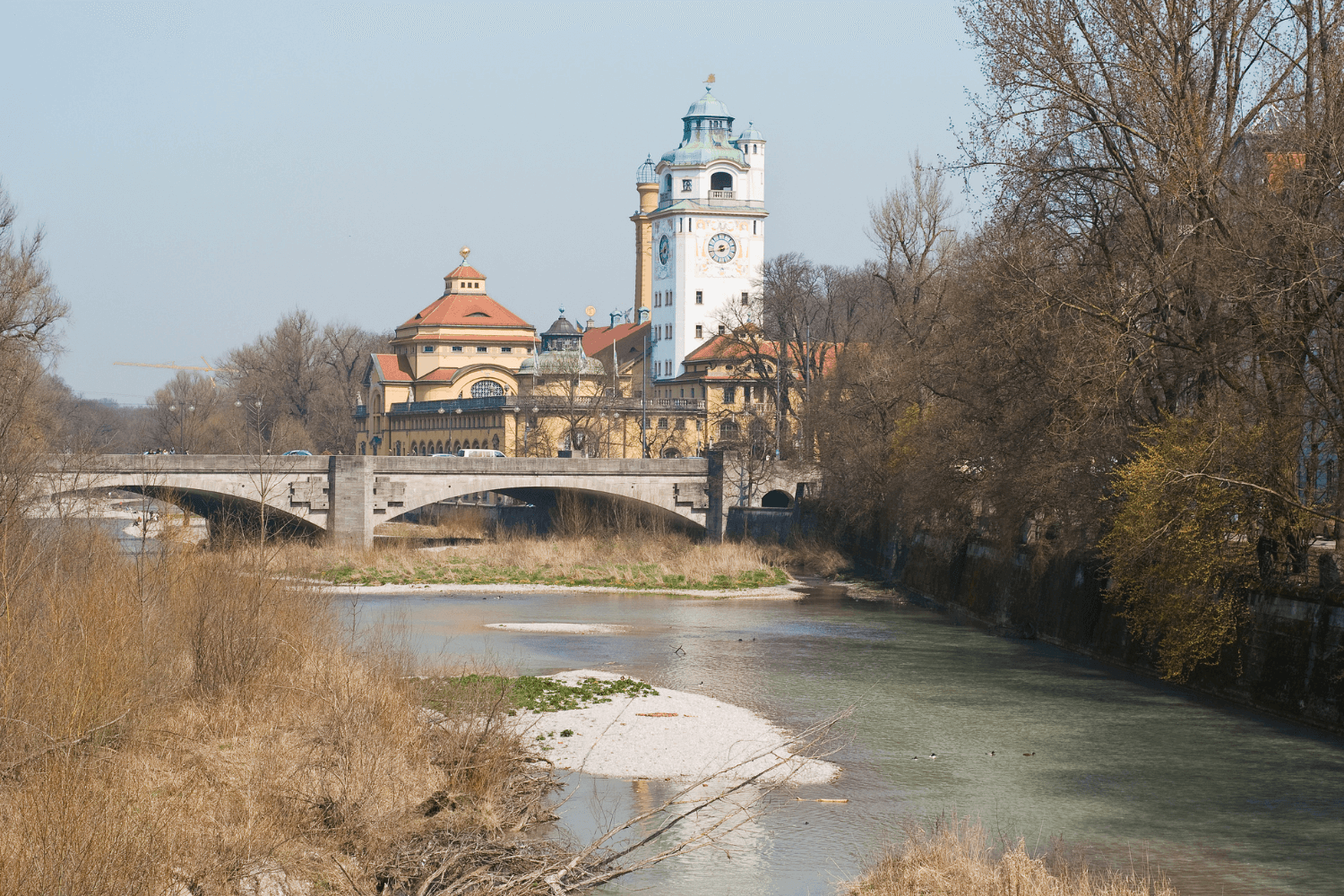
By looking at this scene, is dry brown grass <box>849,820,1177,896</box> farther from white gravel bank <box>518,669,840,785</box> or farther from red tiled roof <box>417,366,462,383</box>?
red tiled roof <box>417,366,462,383</box>

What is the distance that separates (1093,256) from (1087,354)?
149 inches

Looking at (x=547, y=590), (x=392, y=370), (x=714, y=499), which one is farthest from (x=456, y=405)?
(x=547, y=590)

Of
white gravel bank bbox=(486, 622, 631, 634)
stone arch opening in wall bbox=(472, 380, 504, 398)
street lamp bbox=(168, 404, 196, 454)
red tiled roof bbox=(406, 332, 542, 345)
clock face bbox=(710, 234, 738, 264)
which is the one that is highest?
clock face bbox=(710, 234, 738, 264)

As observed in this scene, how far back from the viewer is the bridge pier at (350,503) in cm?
5553

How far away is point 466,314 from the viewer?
10800cm

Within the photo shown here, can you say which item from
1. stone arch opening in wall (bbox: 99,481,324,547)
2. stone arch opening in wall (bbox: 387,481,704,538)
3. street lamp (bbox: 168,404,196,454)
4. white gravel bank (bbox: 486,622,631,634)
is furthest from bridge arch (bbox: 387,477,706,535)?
street lamp (bbox: 168,404,196,454)

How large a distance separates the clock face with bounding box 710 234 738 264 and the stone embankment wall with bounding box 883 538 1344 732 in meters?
68.8

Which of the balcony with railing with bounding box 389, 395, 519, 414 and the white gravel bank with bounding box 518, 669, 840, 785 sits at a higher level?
the balcony with railing with bounding box 389, 395, 519, 414

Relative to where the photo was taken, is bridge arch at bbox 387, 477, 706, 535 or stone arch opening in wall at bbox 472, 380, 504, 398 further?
stone arch opening in wall at bbox 472, 380, 504, 398

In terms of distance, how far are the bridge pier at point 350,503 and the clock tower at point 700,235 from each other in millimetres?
56287

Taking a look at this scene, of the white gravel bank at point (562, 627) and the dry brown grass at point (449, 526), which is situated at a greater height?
the dry brown grass at point (449, 526)

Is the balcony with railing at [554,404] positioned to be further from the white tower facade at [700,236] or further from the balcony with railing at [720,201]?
the balcony with railing at [720,201]

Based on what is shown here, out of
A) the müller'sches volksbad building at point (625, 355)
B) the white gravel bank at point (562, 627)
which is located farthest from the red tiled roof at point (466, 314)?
the white gravel bank at point (562, 627)

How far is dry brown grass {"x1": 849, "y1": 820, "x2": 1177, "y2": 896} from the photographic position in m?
12.2
